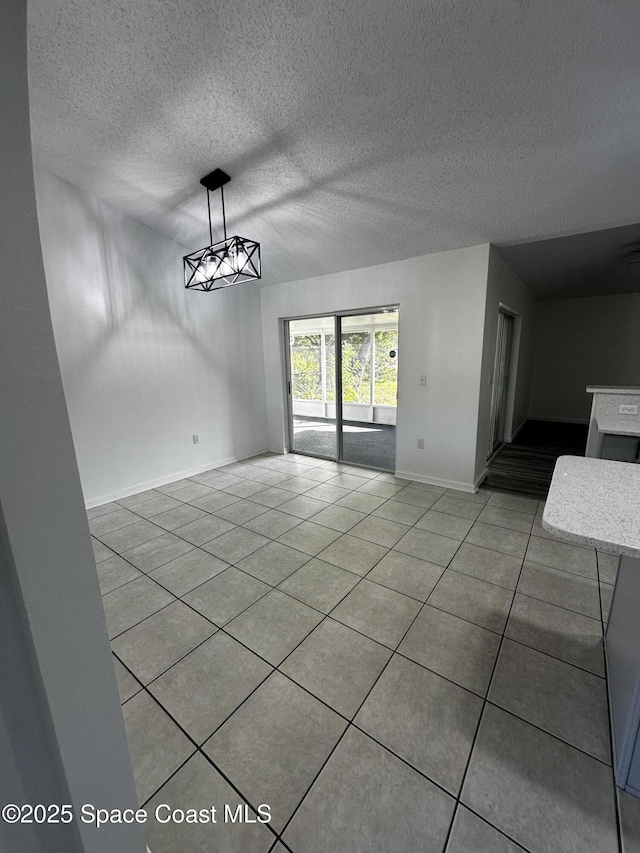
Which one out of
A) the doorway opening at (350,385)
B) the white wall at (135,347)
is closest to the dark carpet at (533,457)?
the doorway opening at (350,385)

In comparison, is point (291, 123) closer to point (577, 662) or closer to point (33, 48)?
point (33, 48)

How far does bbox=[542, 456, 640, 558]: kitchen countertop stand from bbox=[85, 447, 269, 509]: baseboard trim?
3312 millimetres

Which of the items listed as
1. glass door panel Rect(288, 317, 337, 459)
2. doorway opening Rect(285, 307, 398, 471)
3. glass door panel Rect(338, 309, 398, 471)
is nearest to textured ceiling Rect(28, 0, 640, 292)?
glass door panel Rect(288, 317, 337, 459)

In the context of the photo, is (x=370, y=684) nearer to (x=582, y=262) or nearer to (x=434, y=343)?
(x=434, y=343)

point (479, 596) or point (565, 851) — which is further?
point (479, 596)

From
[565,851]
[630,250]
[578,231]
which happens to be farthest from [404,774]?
[630,250]

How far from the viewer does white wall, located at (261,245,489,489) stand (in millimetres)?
3229

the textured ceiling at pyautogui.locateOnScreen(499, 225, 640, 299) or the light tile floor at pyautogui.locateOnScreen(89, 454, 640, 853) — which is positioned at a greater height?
the textured ceiling at pyautogui.locateOnScreen(499, 225, 640, 299)

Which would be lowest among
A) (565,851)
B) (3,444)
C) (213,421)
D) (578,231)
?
(565,851)

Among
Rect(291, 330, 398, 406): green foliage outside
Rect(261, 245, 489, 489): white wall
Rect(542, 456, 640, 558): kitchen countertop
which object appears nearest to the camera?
Rect(542, 456, 640, 558): kitchen countertop

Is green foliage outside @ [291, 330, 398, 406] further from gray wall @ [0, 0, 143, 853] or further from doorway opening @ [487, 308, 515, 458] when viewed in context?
gray wall @ [0, 0, 143, 853]

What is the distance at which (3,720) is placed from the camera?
0.66 metres

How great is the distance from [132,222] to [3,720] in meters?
3.93

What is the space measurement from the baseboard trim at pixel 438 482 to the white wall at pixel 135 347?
2374 mm
